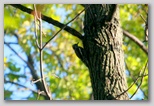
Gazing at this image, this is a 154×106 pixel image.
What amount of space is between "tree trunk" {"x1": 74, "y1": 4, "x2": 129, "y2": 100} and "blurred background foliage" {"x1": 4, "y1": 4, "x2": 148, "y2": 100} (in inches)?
10.6

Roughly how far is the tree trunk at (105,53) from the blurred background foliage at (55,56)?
268 millimetres

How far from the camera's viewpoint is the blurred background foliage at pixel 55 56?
2420 mm

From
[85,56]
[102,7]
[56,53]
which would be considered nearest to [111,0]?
[102,7]

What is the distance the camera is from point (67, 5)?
2.54m

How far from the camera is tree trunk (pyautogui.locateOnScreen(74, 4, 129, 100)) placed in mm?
2043

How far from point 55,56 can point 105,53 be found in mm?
1593

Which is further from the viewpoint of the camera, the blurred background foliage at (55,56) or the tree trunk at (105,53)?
the blurred background foliage at (55,56)

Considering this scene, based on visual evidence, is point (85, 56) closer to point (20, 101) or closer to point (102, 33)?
point (102, 33)

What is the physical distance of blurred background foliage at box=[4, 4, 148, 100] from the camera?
7.94 ft

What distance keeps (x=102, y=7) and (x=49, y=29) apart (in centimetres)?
89

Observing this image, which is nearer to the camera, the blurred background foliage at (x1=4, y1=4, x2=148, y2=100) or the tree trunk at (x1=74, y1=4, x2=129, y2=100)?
the tree trunk at (x1=74, y1=4, x2=129, y2=100)

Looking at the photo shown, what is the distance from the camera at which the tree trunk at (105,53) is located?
204 centimetres

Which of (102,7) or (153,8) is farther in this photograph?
(153,8)

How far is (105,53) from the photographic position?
6.77 feet
